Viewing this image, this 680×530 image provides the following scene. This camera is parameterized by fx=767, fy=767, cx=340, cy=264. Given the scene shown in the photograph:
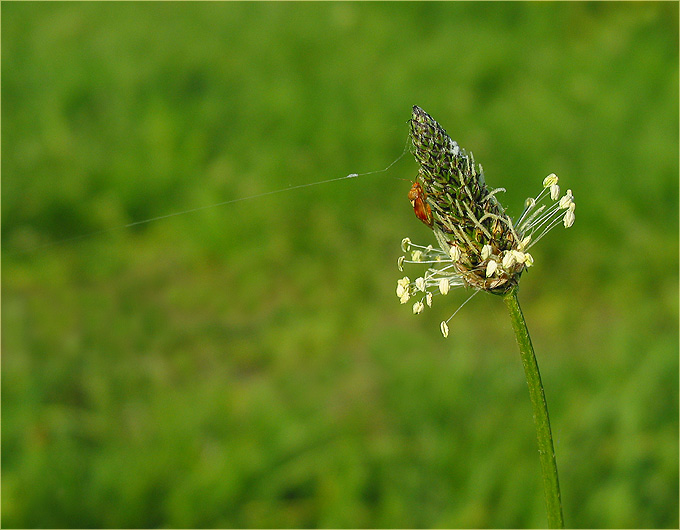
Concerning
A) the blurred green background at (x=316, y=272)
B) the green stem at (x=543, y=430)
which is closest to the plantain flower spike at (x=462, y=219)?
the green stem at (x=543, y=430)

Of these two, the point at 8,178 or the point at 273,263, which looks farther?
the point at 8,178

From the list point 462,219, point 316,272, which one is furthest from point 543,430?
point 316,272

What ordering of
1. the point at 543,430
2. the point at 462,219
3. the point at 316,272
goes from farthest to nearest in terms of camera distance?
the point at 316,272 < the point at 462,219 < the point at 543,430

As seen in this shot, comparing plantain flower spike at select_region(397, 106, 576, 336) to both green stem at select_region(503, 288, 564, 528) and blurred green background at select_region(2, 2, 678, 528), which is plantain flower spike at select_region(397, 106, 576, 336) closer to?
green stem at select_region(503, 288, 564, 528)

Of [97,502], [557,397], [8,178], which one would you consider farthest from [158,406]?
[8,178]

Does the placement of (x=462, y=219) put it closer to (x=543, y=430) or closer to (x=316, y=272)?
(x=543, y=430)

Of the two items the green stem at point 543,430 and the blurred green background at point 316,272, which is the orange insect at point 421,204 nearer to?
the green stem at point 543,430

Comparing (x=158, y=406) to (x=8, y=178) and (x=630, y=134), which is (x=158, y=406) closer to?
(x=8, y=178)
